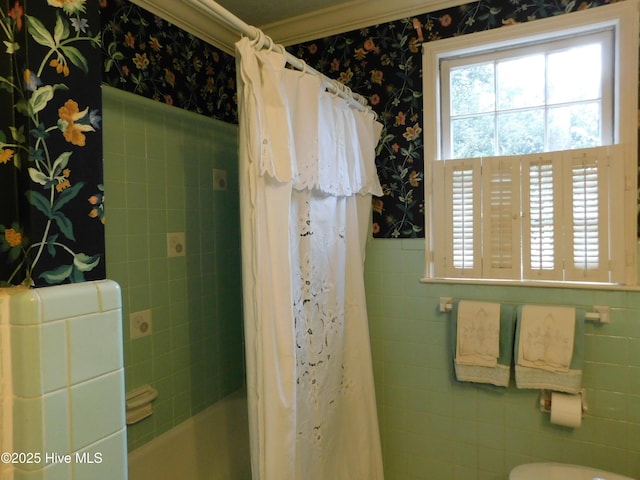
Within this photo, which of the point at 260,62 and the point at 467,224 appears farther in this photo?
the point at 467,224

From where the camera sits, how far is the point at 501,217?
1714mm

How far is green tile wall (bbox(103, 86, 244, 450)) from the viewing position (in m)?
1.60

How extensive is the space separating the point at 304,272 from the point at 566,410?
1179 mm

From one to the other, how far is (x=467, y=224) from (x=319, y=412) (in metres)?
1.02

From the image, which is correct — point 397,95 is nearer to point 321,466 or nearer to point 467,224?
point 467,224

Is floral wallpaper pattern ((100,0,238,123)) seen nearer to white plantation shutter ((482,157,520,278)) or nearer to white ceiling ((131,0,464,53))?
white ceiling ((131,0,464,53))

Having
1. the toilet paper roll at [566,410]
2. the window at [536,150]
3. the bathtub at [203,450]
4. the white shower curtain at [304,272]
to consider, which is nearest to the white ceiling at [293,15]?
the window at [536,150]

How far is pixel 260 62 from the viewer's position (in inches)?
46.9

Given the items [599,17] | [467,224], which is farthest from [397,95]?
[599,17]

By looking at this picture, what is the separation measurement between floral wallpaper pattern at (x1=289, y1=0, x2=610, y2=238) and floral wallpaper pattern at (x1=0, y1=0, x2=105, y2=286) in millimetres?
1468

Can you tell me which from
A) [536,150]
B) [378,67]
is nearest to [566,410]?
[536,150]

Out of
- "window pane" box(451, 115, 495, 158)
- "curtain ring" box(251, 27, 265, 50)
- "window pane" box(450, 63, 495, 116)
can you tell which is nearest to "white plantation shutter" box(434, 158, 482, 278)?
"window pane" box(451, 115, 495, 158)

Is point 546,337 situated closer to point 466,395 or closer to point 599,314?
point 599,314

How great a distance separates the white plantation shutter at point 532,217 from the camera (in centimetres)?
156
